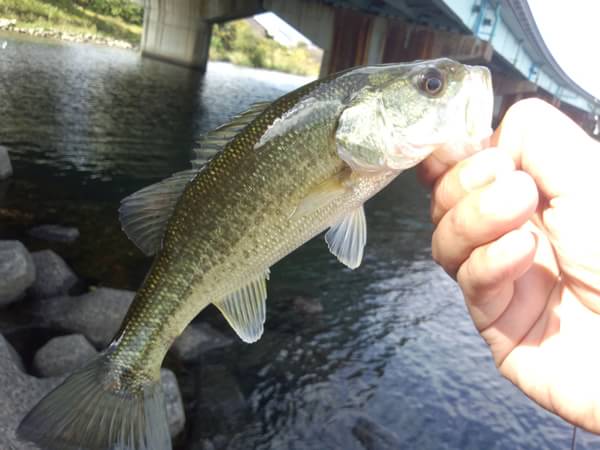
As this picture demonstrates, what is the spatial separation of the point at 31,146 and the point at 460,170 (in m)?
16.5

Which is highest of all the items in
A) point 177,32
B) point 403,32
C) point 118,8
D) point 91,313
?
point 403,32

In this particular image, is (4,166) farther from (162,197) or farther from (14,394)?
(162,197)

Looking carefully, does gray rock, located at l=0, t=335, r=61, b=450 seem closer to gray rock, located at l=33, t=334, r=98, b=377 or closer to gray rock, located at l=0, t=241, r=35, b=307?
gray rock, located at l=33, t=334, r=98, b=377

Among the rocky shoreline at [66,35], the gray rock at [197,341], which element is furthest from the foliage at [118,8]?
the gray rock at [197,341]

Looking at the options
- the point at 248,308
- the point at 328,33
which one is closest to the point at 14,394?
the point at 248,308

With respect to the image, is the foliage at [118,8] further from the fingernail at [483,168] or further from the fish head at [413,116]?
the fingernail at [483,168]

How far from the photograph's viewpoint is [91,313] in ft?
26.1

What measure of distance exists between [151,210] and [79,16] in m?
47.6

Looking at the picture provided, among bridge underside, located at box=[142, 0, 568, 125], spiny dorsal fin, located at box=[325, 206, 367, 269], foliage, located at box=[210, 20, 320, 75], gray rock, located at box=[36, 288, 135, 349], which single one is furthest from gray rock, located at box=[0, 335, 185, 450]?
foliage, located at box=[210, 20, 320, 75]

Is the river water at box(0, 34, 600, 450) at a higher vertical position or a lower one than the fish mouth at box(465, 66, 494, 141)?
lower

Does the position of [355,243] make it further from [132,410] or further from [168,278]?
[132,410]

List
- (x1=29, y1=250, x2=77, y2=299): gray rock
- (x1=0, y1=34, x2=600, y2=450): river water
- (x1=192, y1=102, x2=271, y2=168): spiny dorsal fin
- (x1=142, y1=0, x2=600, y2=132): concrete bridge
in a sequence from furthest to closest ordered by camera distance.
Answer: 1. (x1=142, y1=0, x2=600, y2=132): concrete bridge
2. (x1=29, y1=250, x2=77, y2=299): gray rock
3. (x1=0, y1=34, x2=600, y2=450): river water
4. (x1=192, y1=102, x2=271, y2=168): spiny dorsal fin

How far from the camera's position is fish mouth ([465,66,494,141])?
257 centimetres

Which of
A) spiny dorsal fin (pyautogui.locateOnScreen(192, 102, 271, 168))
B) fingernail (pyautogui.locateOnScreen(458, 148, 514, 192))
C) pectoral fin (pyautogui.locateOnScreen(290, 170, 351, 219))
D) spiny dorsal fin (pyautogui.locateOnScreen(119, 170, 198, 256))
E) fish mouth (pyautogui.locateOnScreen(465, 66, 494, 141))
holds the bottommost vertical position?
spiny dorsal fin (pyautogui.locateOnScreen(119, 170, 198, 256))
